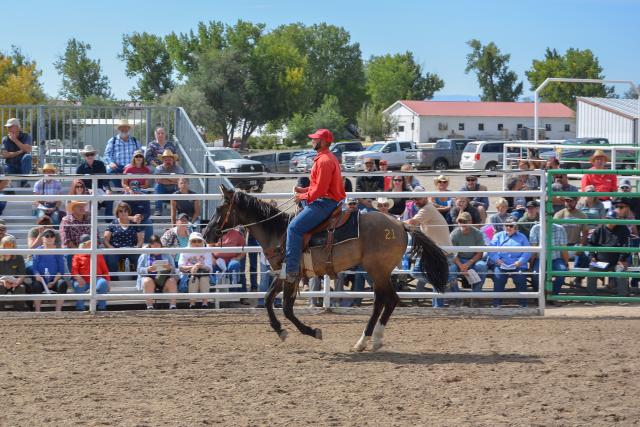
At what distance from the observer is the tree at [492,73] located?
416 feet

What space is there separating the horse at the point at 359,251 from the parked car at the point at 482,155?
3733 centimetres

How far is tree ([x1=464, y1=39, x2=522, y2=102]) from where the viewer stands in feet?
416

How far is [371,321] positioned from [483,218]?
13.7 ft

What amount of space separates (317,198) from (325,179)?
23 centimetres

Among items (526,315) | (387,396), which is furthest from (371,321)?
(526,315)

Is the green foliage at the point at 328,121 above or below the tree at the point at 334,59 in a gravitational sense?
below

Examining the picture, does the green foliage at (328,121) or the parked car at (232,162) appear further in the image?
the green foliage at (328,121)

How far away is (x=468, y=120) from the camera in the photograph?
302 feet

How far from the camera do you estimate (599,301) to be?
12.3 m

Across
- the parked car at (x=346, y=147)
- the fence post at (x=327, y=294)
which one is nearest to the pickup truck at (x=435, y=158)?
the parked car at (x=346, y=147)

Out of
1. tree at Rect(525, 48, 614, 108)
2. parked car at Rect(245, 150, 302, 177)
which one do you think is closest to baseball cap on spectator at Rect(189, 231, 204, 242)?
parked car at Rect(245, 150, 302, 177)

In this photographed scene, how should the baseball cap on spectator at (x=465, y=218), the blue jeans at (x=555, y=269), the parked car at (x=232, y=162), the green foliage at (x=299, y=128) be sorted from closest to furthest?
the baseball cap on spectator at (x=465, y=218) → the blue jeans at (x=555, y=269) → the parked car at (x=232, y=162) → the green foliage at (x=299, y=128)

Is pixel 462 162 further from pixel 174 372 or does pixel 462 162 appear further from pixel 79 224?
pixel 174 372

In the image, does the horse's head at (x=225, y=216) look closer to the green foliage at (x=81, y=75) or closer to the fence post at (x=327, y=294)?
the fence post at (x=327, y=294)
